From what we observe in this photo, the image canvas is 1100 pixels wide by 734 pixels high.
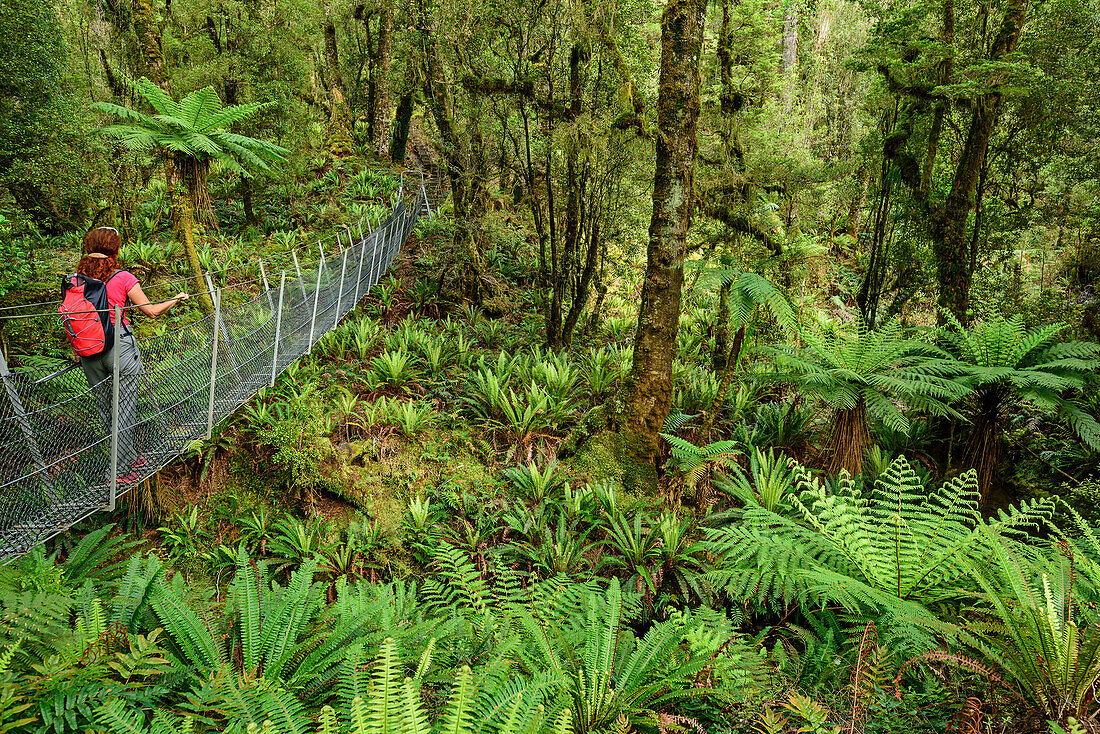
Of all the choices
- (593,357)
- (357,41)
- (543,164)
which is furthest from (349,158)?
(593,357)

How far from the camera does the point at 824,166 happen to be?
6.47m

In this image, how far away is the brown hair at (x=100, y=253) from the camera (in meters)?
3.30

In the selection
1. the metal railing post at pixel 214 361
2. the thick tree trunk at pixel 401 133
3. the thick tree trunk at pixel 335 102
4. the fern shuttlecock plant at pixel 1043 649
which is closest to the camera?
the fern shuttlecock plant at pixel 1043 649

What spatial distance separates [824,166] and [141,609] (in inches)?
295

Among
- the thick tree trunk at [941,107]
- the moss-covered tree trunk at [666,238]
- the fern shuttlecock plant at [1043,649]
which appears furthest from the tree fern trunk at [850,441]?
the thick tree trunk at [941,107]

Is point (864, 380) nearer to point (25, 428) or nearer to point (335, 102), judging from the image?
point (25, 428)

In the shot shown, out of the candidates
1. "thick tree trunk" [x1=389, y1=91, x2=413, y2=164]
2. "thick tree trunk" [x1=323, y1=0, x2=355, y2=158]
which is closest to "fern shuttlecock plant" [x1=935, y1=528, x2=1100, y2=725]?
"thick tree trunk" [x1=389, y1=91, x2=413, y2=164]

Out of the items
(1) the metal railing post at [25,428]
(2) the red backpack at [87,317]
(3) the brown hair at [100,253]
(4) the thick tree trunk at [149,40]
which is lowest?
(1) the metal railing post at [25,428]

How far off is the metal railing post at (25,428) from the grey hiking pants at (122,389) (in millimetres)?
405

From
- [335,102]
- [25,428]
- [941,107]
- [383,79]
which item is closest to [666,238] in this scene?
[941,107]

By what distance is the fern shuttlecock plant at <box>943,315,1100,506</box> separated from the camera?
4.15m

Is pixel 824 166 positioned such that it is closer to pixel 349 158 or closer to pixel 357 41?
pixel 349 158

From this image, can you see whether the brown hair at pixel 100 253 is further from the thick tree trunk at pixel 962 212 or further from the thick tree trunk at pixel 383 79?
the thick tree trunk at pixel 383 79

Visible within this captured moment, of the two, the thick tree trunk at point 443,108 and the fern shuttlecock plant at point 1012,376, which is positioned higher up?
the thick tree trunk at point 443,108
